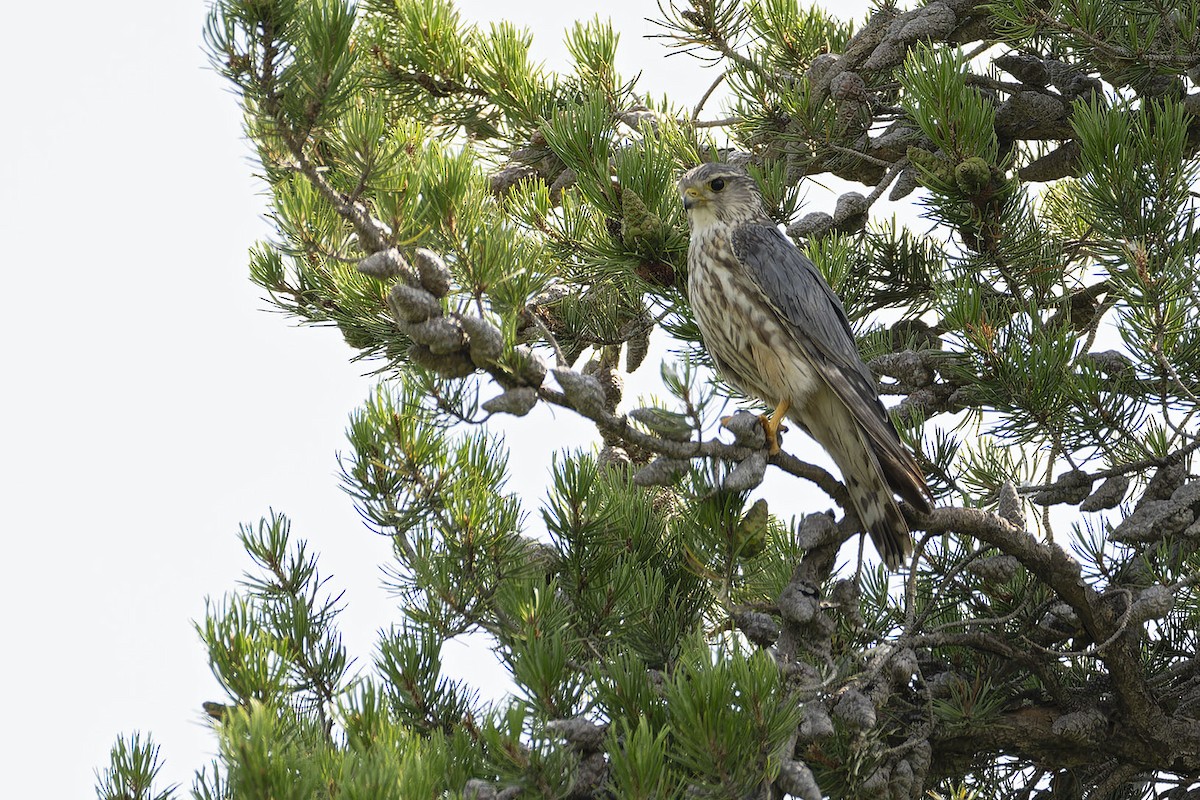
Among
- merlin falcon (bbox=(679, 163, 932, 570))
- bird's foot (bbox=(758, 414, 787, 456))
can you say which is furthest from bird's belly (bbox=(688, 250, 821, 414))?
bird's foot (bbox=(758, 414, 787, 456))

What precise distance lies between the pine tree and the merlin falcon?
3.8 inches

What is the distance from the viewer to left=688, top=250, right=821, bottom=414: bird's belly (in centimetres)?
330

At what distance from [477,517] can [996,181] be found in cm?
152

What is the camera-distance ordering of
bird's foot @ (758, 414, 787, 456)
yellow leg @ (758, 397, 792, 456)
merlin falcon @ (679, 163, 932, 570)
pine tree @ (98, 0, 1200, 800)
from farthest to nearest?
merlin falcon @ (679, 163, 932, 570) → yellow leg @ (758, 397, 792, 456) → bird's foot @ (758, 414, 787, 456) → pine tree @ (98, 0, 1200, 800)

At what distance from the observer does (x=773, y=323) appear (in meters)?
3.37

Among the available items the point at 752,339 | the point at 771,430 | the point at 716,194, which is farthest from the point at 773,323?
the point at 771,430

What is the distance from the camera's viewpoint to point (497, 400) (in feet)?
6.53

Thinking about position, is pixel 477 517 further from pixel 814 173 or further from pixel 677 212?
pixel 814 173

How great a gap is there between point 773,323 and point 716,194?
411 millimetres

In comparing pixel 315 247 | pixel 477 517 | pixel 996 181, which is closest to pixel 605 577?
pixel 477 517

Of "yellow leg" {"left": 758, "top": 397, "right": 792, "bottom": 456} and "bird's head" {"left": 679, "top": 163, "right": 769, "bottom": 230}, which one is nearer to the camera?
"yellow leg" {"left": 758, "top": 397, "right": 792, "bottom": 456}

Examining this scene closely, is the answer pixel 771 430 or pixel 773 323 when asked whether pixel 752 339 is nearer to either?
pixel 773 323

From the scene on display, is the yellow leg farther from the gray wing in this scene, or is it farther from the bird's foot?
the gray wing

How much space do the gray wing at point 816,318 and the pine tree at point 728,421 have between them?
97 mm
